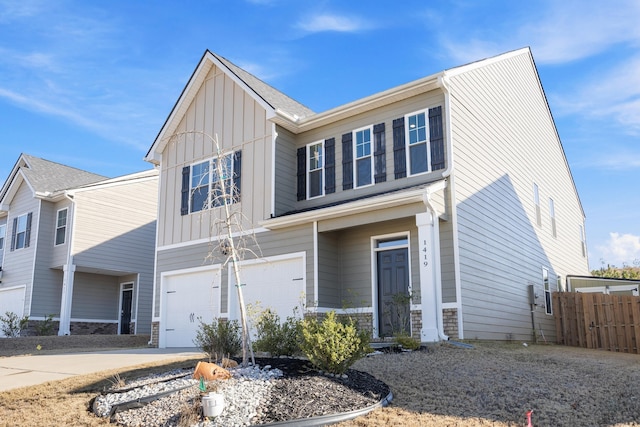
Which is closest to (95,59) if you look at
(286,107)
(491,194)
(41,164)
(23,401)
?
(286,107)

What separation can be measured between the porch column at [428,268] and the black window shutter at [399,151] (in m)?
1.91

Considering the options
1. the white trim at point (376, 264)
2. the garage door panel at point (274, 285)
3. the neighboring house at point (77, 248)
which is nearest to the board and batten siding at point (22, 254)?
the neighboring house at point (77, 248)

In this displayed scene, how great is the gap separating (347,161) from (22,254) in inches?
640

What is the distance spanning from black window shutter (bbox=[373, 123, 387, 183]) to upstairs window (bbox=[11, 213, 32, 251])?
54.3ft

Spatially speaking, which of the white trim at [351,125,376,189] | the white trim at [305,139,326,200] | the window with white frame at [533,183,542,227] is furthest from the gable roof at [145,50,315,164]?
the window with white frame at [533,183,542,227]

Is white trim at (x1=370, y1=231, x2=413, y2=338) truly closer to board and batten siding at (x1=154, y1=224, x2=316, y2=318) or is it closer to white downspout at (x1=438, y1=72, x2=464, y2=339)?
white downspout at (x1=438, y1=72, x2=464, y2=339)

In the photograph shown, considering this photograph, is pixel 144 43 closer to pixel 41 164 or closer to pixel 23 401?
pixel 23 401

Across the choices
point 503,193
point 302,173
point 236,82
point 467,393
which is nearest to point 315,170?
point 302,173

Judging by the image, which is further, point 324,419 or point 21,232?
point 21,232

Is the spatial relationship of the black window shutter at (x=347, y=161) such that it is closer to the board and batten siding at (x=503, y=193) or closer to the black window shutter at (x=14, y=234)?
the board and batten siding at (x=503, y=193)

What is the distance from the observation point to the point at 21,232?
24188 mm

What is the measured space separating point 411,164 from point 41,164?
18.7 metres

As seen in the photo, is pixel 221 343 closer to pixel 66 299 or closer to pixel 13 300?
pixel 66 299

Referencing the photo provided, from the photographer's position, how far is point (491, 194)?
14.7m
